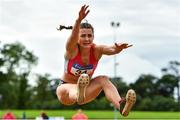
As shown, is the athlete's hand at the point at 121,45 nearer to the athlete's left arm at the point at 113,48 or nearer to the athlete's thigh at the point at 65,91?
the athlete's left arm at the point at 113,48

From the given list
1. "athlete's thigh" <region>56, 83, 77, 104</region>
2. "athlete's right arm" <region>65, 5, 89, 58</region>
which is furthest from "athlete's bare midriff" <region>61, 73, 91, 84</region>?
"athlete's right arm" <region>65, 5, 89, 58</region>

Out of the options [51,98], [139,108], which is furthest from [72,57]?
[51,98]

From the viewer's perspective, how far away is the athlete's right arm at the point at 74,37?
823cm

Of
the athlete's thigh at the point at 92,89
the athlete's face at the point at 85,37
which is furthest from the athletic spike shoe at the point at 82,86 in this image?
the athlete's face at the point at 85,37

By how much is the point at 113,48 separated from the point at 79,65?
0.65 meters

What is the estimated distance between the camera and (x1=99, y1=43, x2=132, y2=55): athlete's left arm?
897 centimetres

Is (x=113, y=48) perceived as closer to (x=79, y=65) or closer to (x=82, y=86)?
(x=79, y=65)

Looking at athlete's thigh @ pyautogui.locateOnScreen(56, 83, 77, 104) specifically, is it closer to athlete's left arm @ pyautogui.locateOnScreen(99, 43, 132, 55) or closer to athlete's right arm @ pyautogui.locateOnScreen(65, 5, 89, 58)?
athlete's right arm @ pyautogui.locateOnScreen(65, 5, 89, 58)

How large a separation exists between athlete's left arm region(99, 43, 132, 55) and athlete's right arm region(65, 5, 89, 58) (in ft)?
1.73

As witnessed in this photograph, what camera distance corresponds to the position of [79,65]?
30.1ft

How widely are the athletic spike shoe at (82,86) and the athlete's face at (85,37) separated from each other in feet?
3.06

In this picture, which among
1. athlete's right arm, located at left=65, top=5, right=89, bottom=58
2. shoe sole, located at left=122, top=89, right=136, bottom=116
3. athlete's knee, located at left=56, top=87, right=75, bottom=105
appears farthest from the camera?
athlete's knee, located at left=56, top=87, right=75, bottom=105

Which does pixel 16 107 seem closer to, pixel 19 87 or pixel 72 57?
pixel 19 87

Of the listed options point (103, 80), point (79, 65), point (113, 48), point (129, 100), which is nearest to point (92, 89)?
point (103, 80)
